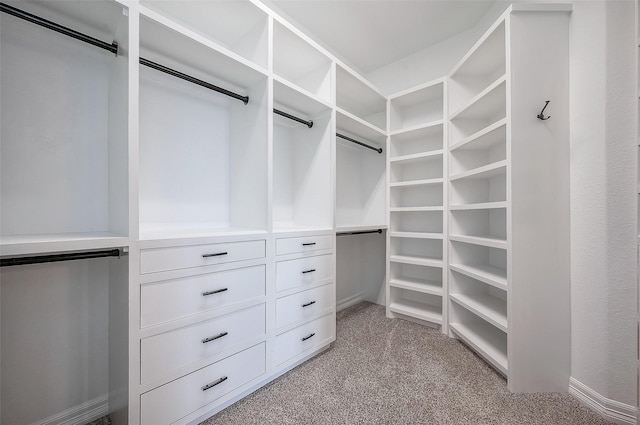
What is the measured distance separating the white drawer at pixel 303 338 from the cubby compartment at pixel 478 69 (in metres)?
2.10

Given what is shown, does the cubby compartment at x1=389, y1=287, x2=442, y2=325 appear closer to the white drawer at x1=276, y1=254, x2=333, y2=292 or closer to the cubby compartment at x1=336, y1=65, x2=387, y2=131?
the white drawer at x1=276, y1=254, x2=333, y2=292

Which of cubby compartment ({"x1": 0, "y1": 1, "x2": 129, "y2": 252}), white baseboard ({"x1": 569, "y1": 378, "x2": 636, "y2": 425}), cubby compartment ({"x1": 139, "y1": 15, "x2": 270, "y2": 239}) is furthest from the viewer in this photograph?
cubby compartment ({"x1": 139, "y1": 15, "x2": 270, "y2": 239})

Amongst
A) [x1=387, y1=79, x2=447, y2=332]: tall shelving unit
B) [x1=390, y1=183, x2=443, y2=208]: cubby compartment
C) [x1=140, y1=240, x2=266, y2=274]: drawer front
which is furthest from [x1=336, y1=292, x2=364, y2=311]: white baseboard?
[x1=140, y1=240, x2=266, y2=274]: drawer front

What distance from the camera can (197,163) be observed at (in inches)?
63.9

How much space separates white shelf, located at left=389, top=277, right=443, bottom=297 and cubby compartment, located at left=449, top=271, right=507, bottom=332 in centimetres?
16

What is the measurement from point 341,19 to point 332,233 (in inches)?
75.5

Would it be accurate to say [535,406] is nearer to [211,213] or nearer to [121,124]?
[211,213]

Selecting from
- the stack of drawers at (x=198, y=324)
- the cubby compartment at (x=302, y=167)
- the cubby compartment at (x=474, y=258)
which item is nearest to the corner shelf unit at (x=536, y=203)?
the cubby compartment at (x=474, y=258)

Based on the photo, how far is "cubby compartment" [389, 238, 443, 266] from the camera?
8.15 ft

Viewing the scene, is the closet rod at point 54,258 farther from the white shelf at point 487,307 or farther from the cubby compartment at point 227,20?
the white shelf at point 487,307

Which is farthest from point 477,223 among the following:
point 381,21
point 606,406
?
point 381,21

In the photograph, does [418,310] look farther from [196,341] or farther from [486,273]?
[196,341]

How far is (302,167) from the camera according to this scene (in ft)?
7.09

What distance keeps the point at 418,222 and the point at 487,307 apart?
1.04 metres
